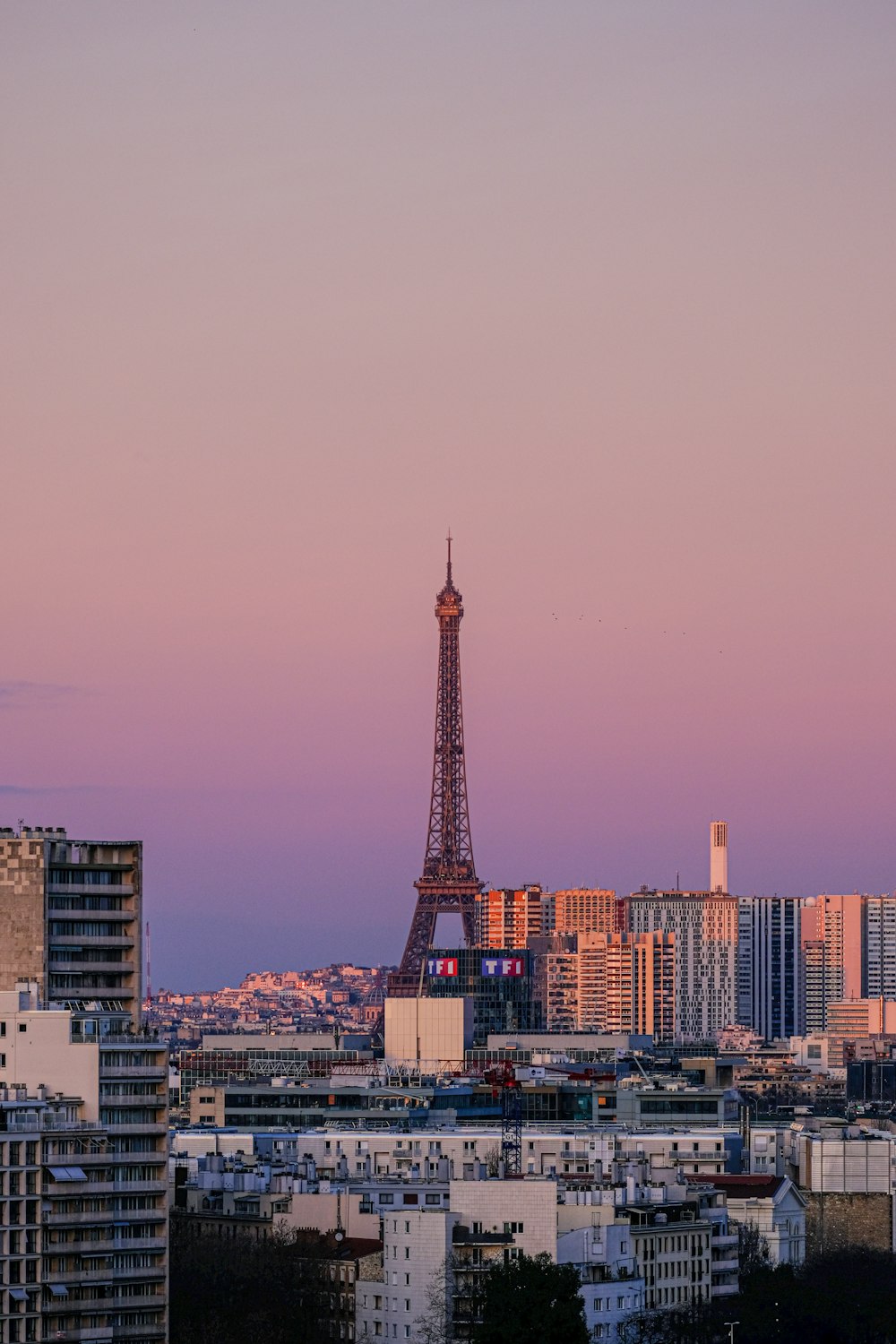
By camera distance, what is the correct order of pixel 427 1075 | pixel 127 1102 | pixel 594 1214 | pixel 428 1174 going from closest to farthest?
pixel 127 1102
pixel 594 1214
pixel 428 1174
pixel 427 1075

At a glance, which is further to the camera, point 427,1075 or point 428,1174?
point 427,1075

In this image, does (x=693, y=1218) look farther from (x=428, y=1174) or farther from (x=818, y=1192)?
(x=818, y=1192)

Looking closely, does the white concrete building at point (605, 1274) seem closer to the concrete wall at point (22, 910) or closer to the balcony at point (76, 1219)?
the balcony at point (76, 1219)

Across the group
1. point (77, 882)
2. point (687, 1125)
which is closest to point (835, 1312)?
point (77, 882)

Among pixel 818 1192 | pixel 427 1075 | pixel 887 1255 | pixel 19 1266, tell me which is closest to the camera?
pixel 19 1266

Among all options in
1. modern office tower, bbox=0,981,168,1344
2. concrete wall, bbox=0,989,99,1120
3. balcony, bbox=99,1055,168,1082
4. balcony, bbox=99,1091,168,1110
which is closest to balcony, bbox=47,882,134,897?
modern office tower, bbox=0,981,168,1344

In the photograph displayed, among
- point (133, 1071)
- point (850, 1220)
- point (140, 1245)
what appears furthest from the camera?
point (850, 1220)

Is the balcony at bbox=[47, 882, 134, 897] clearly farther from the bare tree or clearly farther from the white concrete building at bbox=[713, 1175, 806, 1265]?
the white concrete building at bbox=[713, 1175, 806, 1265]

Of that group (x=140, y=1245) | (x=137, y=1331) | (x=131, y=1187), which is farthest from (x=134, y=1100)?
(x=137, y=1331)

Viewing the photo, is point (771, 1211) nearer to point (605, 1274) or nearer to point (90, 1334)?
point (605, 1274)
